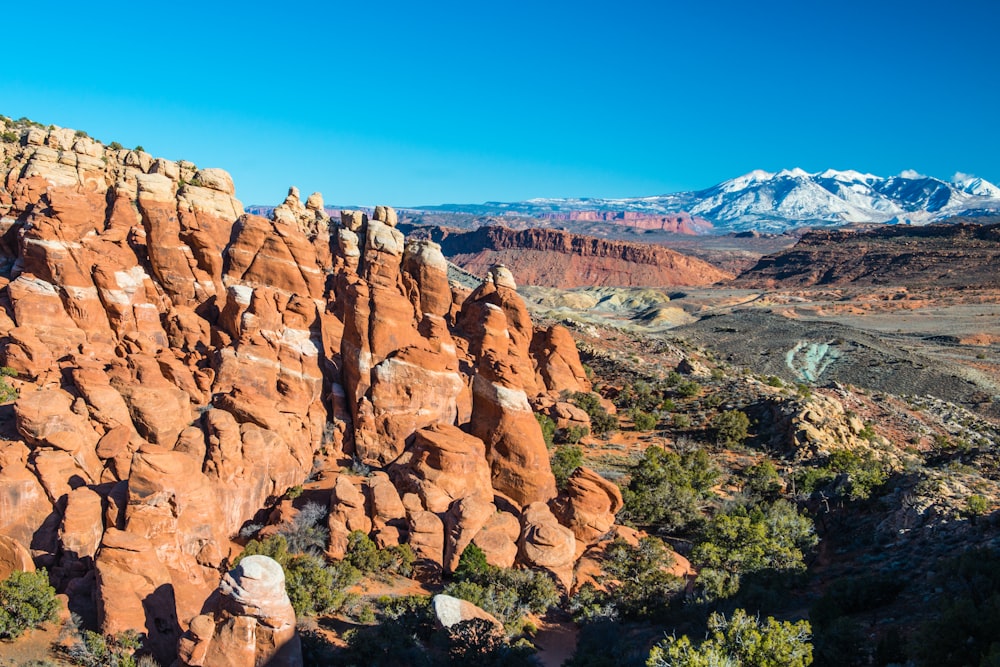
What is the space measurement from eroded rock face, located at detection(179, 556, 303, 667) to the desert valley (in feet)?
0.19

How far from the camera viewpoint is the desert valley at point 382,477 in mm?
14547

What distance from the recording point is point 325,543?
19.5 meters

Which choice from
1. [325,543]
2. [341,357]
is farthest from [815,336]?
[325,543]

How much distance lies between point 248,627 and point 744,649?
9857 mm

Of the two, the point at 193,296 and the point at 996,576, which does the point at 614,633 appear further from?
the point at 193,296

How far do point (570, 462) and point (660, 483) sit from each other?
3988 millimetres

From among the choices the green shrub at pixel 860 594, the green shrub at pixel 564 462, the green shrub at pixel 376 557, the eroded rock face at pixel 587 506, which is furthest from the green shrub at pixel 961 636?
the green shrub at pixel 564 462

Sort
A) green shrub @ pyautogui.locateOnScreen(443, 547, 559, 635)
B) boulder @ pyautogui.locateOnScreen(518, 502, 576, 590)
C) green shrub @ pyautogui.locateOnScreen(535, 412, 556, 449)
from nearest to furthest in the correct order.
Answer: green shrub @ pyautogui.locateOnScreen(443, 547, 559, 635)
boulder @ pyautogui.locateOnScreen(518, 502, 576, 590)
green shrub @ pyautogui.locateOnScreen(535, 412, 556, 449)

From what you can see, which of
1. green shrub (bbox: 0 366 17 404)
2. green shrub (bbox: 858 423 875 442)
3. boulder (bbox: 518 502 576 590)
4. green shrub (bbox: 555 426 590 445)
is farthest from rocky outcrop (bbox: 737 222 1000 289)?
green shrub (bbox: 0 366 17 404)

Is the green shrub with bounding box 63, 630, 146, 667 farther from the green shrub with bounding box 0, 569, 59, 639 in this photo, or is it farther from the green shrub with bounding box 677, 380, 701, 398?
the green shrub with bounding box 677, 380, 701, 398

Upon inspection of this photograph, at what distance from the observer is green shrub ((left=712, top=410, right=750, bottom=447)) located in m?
32.6

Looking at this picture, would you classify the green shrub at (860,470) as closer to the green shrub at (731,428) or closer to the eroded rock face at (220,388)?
the green shrub at (731,428)

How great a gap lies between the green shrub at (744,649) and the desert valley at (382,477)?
0.25 ft

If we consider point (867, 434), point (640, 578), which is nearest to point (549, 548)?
point (640, 578)
